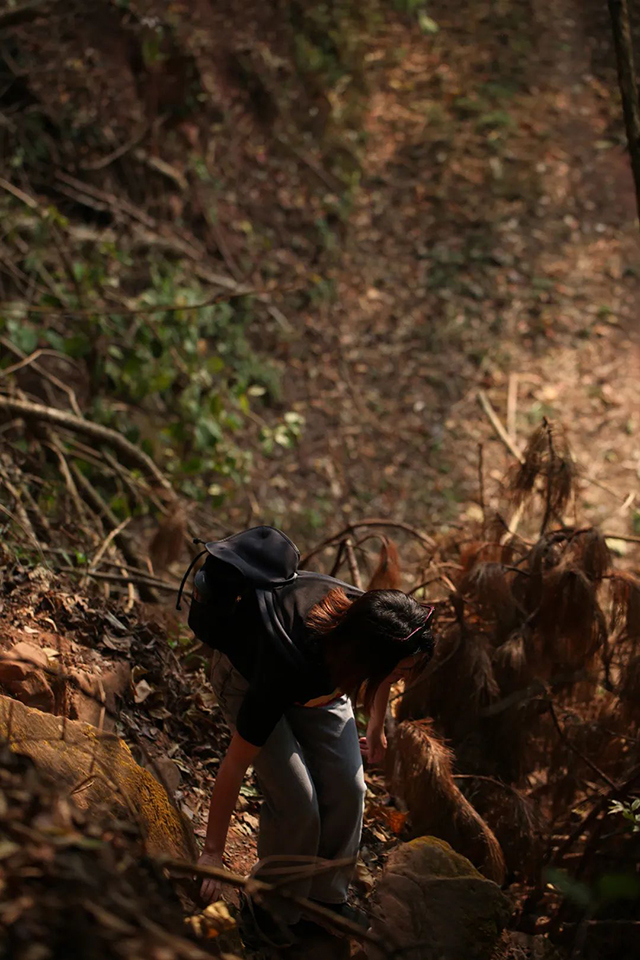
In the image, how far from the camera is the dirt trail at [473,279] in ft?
20.7

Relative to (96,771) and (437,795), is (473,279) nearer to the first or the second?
(437,795)

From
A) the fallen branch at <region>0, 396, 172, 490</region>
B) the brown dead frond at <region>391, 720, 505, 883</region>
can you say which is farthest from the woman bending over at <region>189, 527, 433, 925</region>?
the fallen branch at <region>0, 396, 172, 490</region>

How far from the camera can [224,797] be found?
188cm

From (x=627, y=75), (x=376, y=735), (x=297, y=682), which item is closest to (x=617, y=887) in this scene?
(x=297, y=682)

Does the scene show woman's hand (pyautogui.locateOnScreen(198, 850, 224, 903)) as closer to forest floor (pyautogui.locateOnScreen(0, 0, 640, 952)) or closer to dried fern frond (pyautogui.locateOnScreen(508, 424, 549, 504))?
dried fern frond (pyautogui.locateOnScreen(508, 424, 549, 504))

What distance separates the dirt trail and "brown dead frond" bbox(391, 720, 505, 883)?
10.2 ft

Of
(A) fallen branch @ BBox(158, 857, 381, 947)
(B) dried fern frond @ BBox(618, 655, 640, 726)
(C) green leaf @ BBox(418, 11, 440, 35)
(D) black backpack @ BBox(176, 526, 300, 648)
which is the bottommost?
(B) dried fern frond @ BBox(618, 655, 640, 726)

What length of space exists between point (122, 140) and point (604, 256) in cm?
432

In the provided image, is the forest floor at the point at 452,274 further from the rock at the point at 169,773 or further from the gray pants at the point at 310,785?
the gray pants at the point at 310,785

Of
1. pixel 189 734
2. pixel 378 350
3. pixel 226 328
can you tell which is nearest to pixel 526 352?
pixel 378 350

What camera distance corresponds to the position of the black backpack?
192 cm

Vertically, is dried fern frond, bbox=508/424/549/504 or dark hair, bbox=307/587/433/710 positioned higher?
dark hair, bbox=307/587/433/710

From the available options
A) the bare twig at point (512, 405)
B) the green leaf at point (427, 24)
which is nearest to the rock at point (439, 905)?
the bare twig at point (512, 405)

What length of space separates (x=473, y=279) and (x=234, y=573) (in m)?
6.03
